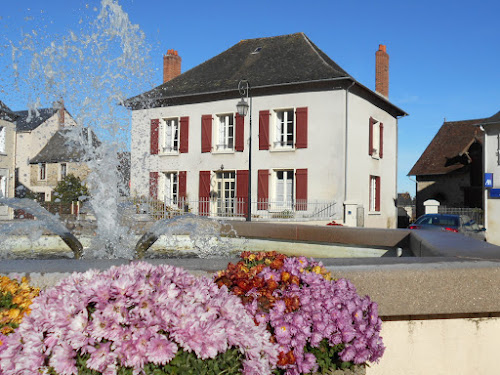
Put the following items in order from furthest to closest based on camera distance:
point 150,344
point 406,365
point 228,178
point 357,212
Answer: point 228,178 < point 357,212 < point 406,365 < point 150,344

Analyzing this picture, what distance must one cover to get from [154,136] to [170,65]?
501 centimetres

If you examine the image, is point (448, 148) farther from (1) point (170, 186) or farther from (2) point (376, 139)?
(1) point (170, 186)

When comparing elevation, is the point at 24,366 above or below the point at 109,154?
below

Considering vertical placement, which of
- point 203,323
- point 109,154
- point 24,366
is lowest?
point 24,366

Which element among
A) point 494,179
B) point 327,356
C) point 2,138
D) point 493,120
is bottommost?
point 327,356

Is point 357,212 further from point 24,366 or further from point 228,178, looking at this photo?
point 24,366

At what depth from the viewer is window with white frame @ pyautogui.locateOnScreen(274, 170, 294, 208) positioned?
23.7 metres

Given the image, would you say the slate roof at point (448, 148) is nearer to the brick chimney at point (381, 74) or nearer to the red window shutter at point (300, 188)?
the brick chimney at point (381, 74)

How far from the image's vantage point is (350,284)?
2883 mm

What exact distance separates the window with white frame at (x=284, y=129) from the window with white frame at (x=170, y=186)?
19.5 ft

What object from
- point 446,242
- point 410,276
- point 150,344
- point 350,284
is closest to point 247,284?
point 350,284

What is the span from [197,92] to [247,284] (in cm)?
2325

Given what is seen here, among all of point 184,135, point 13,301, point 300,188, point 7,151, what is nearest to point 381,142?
point 300,188

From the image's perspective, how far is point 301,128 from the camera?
2317cm
